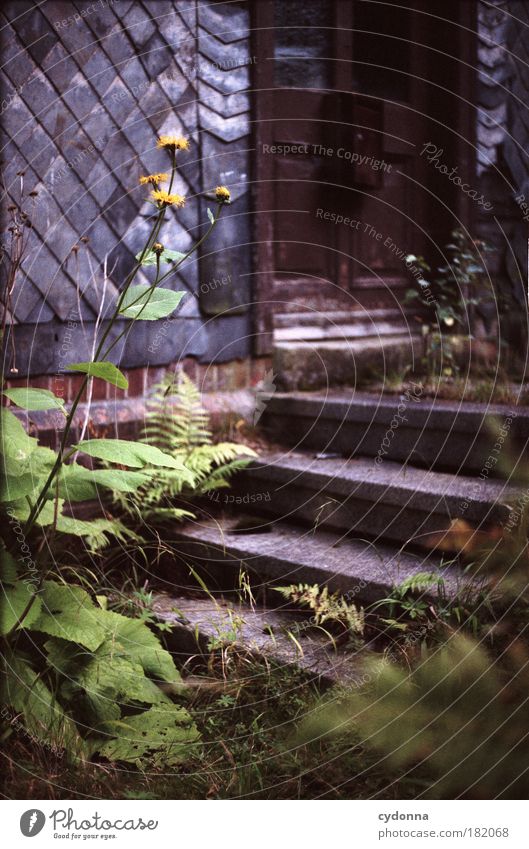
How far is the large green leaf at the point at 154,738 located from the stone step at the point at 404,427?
4.32 feet

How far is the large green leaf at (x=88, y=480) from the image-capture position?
191cm

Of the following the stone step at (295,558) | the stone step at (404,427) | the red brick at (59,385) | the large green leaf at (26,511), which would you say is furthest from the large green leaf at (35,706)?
the stone step at (404,427)

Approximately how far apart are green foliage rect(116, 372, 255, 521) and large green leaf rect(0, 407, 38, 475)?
2.60ft

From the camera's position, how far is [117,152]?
3164 mm

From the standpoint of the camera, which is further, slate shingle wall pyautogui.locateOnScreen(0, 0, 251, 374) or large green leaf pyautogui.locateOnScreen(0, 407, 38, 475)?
slate shingle wall pyautogui.locateOnScreen(0, 0, 251, 374)

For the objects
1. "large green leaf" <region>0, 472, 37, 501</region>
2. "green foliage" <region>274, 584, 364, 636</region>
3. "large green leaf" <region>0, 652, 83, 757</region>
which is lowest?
"large green leaf" <region>0, 652, 83, 757</region>

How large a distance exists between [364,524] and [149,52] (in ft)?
6.50

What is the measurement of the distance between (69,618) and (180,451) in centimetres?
111

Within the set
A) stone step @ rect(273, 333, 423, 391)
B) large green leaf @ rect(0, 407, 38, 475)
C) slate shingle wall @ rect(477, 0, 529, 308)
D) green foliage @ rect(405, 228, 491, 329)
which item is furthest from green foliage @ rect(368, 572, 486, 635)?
slate shingle wall @ rect(477, 0, 529, 308)

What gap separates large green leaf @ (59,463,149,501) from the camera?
1.91 meters

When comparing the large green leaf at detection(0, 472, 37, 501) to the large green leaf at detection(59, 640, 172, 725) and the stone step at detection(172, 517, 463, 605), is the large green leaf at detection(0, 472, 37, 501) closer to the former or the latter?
the large green leaf at detection(59, 640, 172, 725)

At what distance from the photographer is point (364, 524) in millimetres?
2936

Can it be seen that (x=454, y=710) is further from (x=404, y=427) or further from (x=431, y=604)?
(x=404, y=427)

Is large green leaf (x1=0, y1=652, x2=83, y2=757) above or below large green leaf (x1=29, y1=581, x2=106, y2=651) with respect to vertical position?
below
